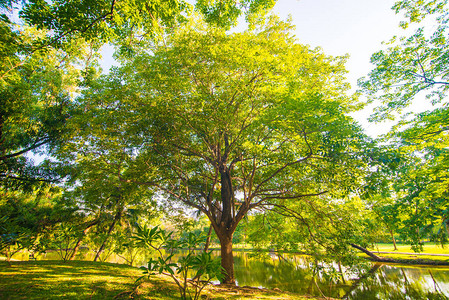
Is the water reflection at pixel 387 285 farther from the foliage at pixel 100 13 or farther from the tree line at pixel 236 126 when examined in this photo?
the foliage at pixel 100 13

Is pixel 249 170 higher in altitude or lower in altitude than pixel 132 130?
lower

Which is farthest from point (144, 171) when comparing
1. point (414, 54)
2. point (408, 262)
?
point (408, 262)

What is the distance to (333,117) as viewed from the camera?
5.23 metres

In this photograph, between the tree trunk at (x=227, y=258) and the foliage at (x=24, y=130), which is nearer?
the foliage at (x=24, y=130)

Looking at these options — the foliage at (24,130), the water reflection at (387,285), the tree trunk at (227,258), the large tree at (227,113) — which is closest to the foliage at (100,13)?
the large tree at (227,113)

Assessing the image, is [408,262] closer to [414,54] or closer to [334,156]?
[414,54]

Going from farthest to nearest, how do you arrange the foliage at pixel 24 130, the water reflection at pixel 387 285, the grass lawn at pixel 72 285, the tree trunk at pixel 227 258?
the water reflection at pixel 387 285 → the tree trunk at pixel 227 258 → the foliage at pixel 24 130 → the grass lawn at pixel 72 285

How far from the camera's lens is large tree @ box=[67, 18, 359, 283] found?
5992 millimetres

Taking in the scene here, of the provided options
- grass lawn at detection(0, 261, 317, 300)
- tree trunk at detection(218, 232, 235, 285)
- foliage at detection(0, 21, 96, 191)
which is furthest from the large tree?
grass lawn at detection(0, 261, 317, 300)

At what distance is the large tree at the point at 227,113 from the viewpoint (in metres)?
5.99

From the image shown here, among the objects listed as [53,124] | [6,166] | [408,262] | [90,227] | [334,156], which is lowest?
[408,262]

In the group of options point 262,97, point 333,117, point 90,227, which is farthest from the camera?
point 90,227

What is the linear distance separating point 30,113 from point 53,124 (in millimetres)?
1093

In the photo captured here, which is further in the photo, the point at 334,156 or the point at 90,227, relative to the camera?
the point at 90,227
